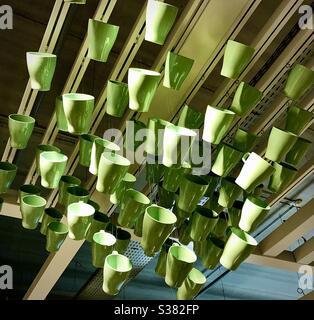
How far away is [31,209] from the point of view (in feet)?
4.17

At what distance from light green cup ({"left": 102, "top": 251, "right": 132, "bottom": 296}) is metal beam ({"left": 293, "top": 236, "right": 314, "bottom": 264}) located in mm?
1777

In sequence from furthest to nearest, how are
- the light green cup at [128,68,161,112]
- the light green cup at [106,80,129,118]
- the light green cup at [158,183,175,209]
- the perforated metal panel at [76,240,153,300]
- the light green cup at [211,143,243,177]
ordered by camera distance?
the perforated metal panel at [76,240,153,300] < the light green cup at [158,183,175,209] < the light green cup at [211,143,243,177] < the light green cup at [106,80,129,118] < the light green cup at [128,68,161,112]

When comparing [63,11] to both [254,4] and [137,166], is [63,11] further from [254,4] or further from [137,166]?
[137,166]

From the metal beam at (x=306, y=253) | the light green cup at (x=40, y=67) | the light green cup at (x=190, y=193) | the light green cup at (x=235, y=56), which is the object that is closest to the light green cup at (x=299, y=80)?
the light green cup at (x=235, y=56)

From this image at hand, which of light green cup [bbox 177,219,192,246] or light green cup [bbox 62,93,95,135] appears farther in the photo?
light green cup [bbox 177,219,192,246]

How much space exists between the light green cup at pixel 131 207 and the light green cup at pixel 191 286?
26cm

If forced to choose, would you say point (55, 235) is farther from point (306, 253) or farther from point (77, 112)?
point (306, 253)

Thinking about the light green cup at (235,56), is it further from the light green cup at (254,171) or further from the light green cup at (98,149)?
the light green cup at (98,149)

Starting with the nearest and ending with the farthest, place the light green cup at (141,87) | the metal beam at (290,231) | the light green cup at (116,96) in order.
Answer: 1. the light green cup at (141,87)
2. the light green cup at (116,96)
3. the metal beam at (290,231)

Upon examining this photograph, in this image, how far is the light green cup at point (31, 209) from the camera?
4.18 feet

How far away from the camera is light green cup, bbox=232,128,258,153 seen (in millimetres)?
1310

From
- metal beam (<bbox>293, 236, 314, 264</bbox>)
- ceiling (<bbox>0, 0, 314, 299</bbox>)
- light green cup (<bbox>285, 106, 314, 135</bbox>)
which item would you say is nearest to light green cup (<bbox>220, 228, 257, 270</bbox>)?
light green cup (<bbox>285, 106, 314, 135</bbox>)

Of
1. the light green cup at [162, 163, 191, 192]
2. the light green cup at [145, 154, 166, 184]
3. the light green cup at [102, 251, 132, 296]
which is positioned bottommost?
the light green cup at [102, 251, 132, 296]

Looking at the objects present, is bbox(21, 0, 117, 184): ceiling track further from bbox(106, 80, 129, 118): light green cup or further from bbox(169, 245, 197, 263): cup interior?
bbox(169, 245, 197, 263): cup interior
